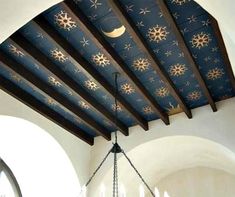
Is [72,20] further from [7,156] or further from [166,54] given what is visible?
[7,156]

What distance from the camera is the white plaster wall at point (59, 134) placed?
2871 mm

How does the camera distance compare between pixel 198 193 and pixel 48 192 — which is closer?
pixel 48 192

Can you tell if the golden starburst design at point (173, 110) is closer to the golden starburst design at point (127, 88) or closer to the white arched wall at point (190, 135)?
the white arched wall at point (190, 135)

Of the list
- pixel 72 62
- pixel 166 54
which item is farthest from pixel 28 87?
pixel 166 54

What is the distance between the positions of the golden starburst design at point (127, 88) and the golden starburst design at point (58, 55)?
2.34 feet

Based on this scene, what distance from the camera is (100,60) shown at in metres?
2.62

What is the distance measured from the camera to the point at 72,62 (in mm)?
2543

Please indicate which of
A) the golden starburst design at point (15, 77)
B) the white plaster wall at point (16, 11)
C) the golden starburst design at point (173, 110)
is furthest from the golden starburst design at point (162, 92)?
the white plaster wall at point (16, 11)

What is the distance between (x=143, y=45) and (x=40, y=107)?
140 centimetres

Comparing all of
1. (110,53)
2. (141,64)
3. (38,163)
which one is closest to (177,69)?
(141,64)

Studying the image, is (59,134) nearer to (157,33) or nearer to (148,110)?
(148,110)

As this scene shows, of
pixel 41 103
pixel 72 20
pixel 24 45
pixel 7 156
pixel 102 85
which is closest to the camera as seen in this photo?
pixel 72 20

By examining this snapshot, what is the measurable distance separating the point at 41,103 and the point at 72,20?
4.12ft

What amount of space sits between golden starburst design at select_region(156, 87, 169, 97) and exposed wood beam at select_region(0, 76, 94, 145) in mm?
1139
